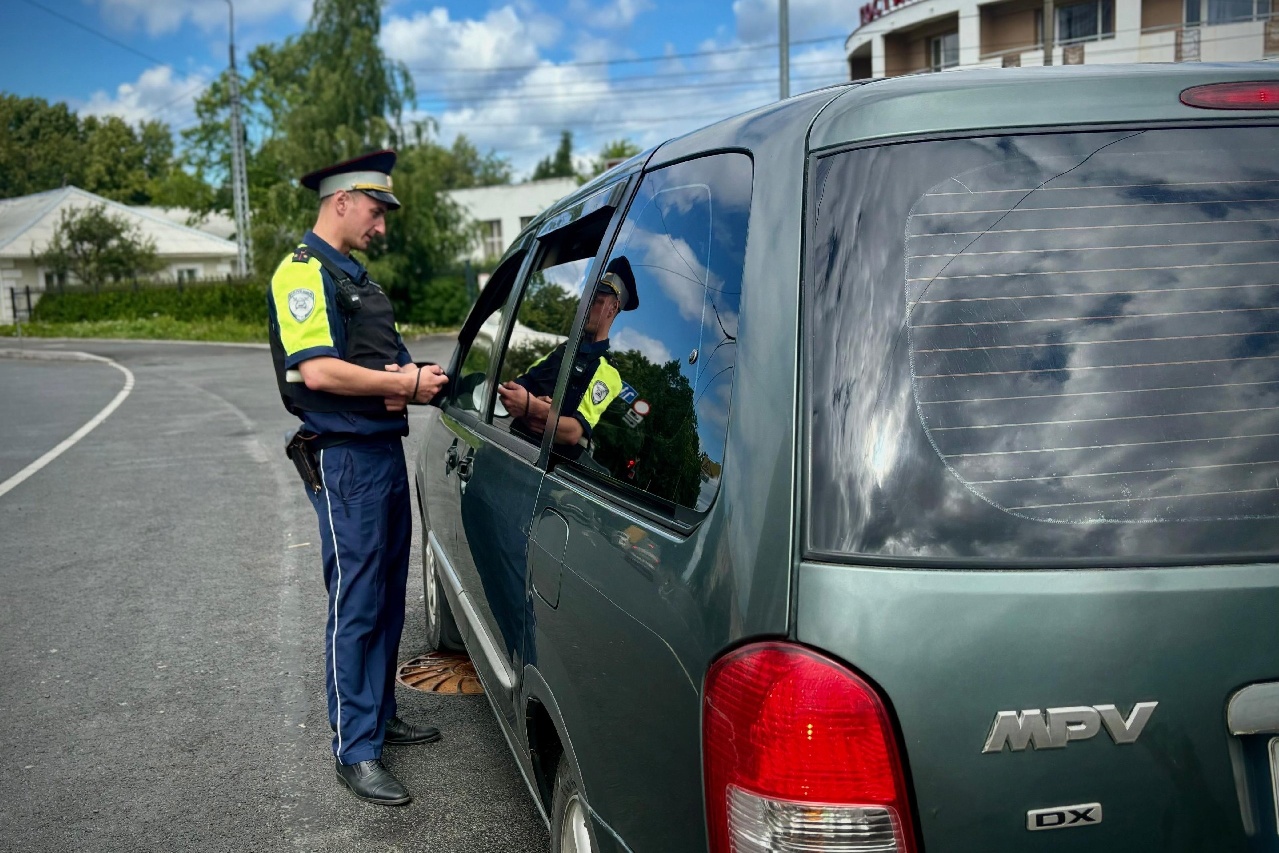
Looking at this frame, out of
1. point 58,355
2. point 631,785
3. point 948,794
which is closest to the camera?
point 948,794

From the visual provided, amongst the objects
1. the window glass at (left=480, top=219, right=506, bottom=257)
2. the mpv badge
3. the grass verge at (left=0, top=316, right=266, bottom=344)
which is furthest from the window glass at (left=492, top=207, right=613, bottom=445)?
the window glass at (left=480, top=219, right=506, bottom=257)

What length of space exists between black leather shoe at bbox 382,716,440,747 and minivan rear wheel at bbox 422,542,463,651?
0.52 m

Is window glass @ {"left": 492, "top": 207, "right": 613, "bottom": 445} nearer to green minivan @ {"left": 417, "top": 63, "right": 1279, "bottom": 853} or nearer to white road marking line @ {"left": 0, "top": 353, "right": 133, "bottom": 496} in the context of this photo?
green minivan @ {"left": 417, "top": 63, "right": 1279, "bottom": 853}

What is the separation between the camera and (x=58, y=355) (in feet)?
89.9

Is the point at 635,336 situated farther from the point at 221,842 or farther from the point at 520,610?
the point at 221,842

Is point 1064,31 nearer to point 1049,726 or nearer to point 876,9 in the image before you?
point 876,9

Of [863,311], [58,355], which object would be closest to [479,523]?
[863,311]

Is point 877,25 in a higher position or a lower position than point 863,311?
higher

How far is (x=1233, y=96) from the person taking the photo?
175 cm

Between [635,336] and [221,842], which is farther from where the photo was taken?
[221,842]

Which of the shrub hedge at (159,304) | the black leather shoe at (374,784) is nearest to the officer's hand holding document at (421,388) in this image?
the black leather shoe at (374,784)

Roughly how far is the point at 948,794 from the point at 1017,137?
0.96 m

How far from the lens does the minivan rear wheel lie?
4566 mm

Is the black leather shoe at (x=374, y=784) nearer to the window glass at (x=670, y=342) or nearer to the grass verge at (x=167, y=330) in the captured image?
the window glass at (x=670, y=342)
